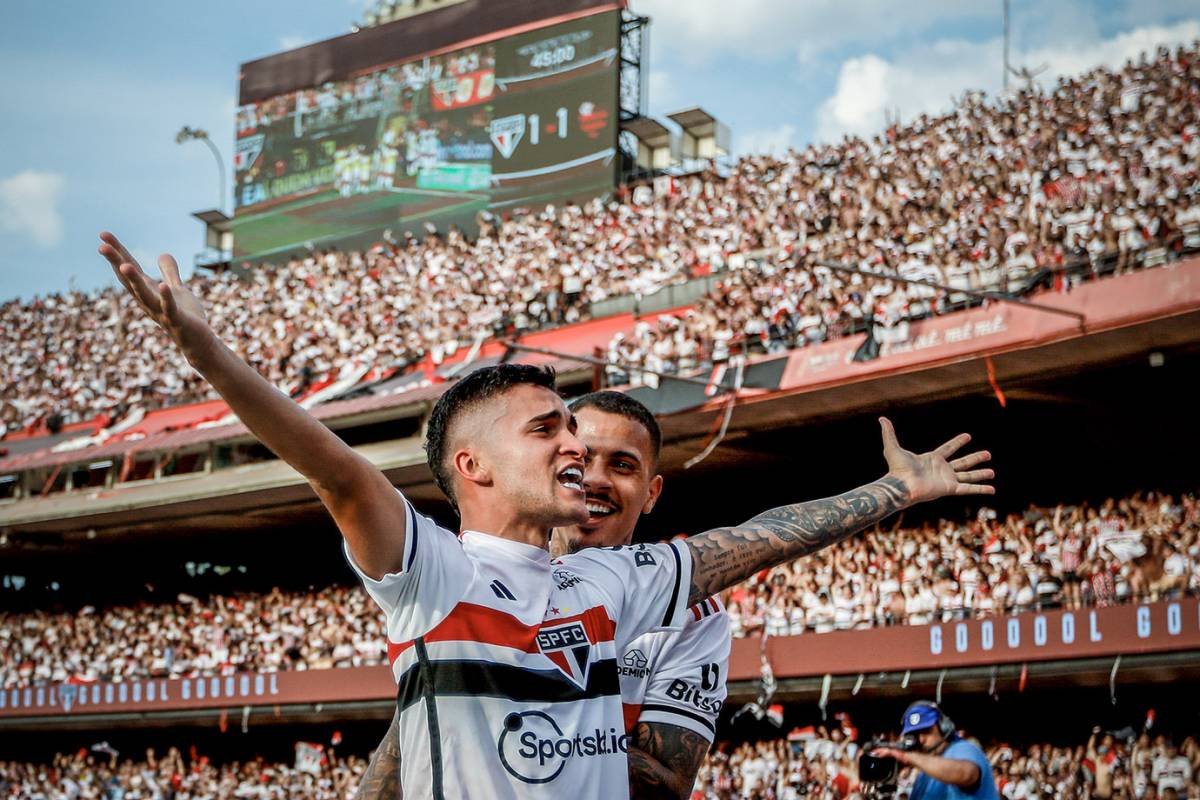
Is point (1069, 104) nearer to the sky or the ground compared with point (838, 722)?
nearer to the sky

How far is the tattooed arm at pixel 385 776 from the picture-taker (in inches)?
134

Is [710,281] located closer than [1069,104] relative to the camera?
No

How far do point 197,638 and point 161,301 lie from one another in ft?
93.9

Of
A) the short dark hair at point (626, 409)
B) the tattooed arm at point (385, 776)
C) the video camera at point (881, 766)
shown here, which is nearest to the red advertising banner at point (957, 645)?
the video camera at point (881, 766)

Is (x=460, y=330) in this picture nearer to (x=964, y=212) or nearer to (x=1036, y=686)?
(x=964, y=212)

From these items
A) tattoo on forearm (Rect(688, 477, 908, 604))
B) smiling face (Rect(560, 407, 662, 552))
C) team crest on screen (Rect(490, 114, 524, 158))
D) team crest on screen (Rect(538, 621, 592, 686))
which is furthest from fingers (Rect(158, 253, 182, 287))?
team crest on screen (Rect(490, 114, 524, 158))

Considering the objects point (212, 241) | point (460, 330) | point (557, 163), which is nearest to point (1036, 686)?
point (460, 330)

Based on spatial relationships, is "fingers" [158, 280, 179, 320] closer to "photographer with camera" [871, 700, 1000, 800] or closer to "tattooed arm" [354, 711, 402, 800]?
"tattooed arm" [354, 711, 402, 800]

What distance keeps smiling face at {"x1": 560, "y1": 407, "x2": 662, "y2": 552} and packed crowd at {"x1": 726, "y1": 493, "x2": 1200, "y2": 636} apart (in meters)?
14.3

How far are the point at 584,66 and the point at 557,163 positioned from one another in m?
2.43

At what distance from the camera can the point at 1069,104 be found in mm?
22797

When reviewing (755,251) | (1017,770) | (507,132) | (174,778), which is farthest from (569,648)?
(507,132)

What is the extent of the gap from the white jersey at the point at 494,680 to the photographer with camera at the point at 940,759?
13.2ft

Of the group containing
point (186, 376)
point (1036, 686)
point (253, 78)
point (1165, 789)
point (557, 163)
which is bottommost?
point (1165, 789)
